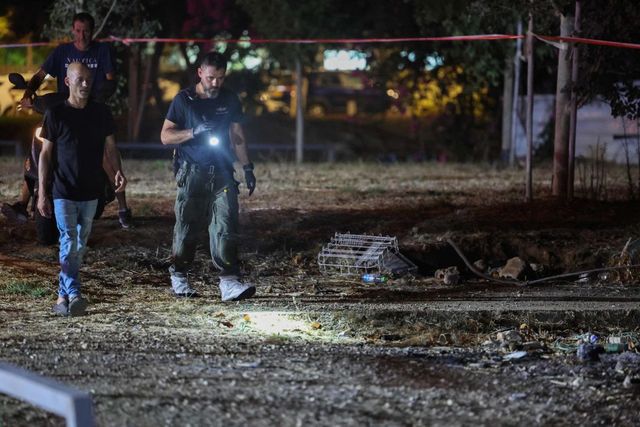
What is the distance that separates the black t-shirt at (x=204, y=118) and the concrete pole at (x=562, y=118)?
6.14 metres

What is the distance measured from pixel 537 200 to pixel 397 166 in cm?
687

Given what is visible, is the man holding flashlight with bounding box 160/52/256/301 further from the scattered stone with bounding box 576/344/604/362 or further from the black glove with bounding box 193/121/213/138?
the scattered stone with bounding box 576/344/604/362

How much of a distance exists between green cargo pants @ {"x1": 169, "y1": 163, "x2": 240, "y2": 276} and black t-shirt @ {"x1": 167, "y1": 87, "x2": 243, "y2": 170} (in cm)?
8

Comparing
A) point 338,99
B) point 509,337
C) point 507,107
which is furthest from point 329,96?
point 509,337

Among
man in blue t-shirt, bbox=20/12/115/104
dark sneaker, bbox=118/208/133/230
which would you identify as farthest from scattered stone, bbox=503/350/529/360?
dark sneaker, bbox=118/208/133/230

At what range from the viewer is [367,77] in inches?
1021

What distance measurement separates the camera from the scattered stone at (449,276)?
965 centimetres

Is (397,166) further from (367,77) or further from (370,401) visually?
(370,401)

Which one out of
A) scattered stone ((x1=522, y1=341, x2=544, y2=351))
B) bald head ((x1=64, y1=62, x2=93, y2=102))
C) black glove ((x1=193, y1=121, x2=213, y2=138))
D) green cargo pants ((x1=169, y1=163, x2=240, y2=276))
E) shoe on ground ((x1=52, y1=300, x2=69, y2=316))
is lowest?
scattered stone ((x1=522, y1=341, x2=544, y2=351))

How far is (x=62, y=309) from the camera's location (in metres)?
7.81

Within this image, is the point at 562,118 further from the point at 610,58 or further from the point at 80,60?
the point at 80,60

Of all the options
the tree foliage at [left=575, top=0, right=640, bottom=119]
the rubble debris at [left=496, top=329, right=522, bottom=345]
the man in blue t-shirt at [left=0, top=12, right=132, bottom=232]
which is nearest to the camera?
the rubble debris at [left=496, top=329, right=522, bottom=345]

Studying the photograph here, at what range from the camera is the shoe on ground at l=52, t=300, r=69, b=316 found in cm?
780

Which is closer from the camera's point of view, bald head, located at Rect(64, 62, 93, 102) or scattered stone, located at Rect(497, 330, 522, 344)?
scattered stone, located at Rect(497, 330, 522, 344)
